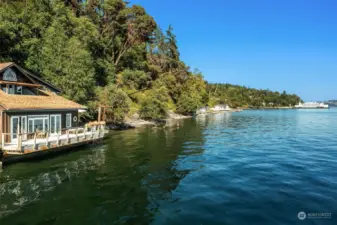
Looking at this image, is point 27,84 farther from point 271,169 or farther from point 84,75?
point 271,169

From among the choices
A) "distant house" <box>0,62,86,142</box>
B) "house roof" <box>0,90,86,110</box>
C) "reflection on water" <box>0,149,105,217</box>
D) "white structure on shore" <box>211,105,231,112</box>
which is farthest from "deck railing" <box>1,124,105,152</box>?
"white structure on shore" <box>211,105,231,112</box>

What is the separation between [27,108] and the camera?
22516 millimetres

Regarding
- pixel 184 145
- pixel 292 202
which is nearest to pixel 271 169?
pixel 292 202

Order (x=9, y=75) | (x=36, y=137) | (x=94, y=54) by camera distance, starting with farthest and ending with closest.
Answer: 1. (x=94, y=54)
2. (x=9, y=75)
3. (x=36, y=137)

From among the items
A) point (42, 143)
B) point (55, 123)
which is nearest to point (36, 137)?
point (42, 143)

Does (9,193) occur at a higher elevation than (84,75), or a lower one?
lower

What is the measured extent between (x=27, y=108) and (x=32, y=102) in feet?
9.75

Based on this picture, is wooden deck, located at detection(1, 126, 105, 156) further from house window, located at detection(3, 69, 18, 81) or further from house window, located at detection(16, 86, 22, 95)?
house window, located at detection(3, 69, 18, 81)

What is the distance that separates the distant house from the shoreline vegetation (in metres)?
8.11

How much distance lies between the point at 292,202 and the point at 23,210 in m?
14.4

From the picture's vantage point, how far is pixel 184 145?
3073cm

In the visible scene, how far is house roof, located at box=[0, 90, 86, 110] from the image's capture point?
21.7 m

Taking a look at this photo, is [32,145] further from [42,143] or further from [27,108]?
[27,108]

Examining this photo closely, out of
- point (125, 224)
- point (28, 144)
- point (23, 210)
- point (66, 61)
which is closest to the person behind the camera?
point (125, 224)
